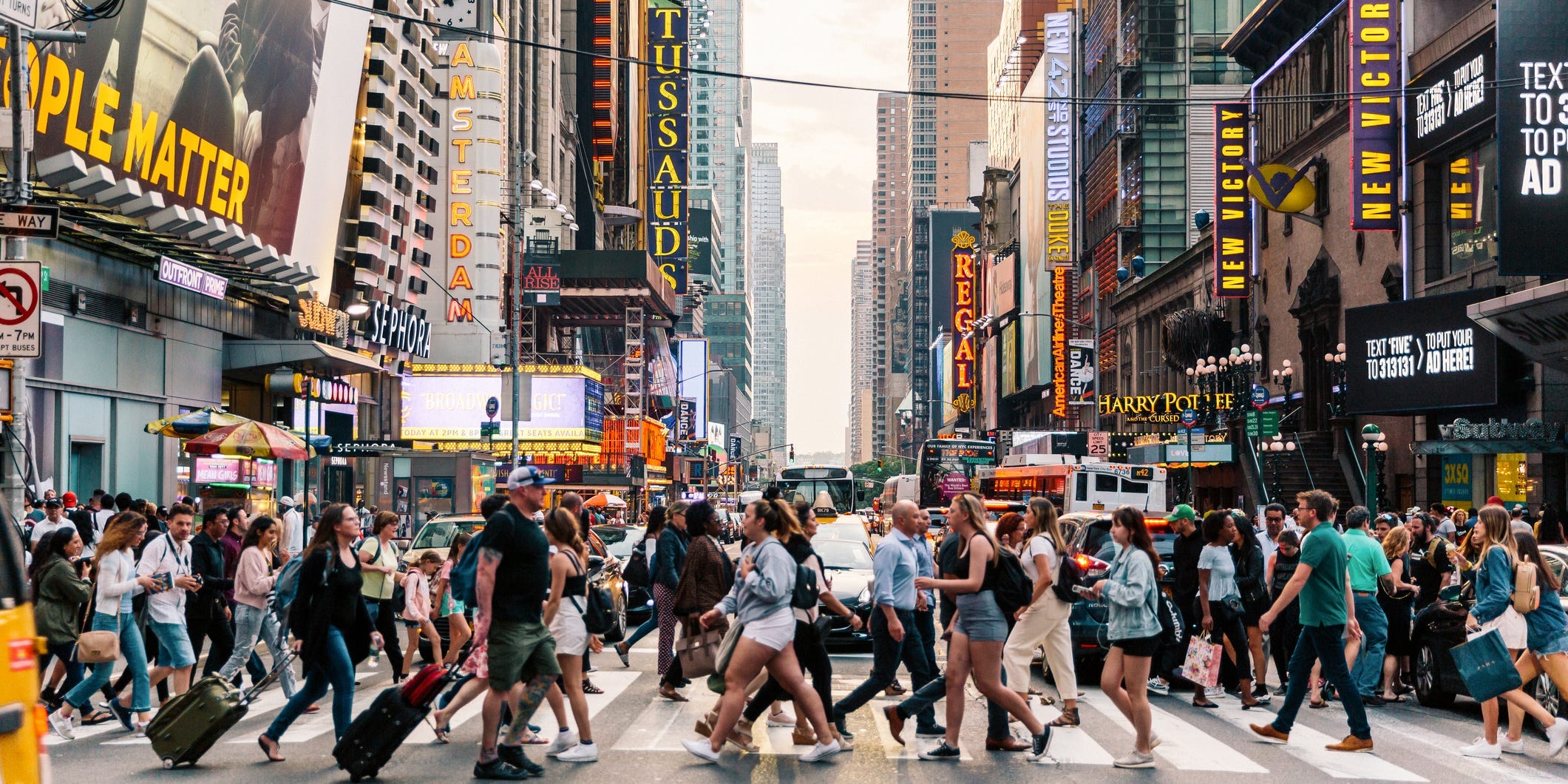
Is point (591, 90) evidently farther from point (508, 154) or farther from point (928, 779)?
point (928, 779)

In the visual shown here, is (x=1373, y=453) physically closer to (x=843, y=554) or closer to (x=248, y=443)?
(x=843, y=554)

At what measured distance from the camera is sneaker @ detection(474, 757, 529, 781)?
9805 mm

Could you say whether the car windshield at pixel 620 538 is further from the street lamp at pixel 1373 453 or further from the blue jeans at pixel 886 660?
the street lamp at pixel 1373 453

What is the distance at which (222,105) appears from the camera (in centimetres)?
3147

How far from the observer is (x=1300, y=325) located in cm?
5097

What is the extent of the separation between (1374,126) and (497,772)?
124 feet

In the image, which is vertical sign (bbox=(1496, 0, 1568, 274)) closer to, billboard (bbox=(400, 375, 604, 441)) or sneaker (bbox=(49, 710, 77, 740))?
sneaker (bbox=(49, 710, 77, 740))

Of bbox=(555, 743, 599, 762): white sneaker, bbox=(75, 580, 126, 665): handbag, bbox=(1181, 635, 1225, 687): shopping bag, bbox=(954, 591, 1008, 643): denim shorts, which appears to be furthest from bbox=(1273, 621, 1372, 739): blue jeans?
bbox=(75, 580, 126, 665): handbag

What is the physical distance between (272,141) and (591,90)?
67399 mm

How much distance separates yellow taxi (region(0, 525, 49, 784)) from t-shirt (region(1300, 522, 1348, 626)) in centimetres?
849

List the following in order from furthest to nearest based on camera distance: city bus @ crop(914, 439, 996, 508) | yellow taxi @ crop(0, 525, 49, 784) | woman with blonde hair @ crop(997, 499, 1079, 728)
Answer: city bus @ crop(914, 439, 996, 508) → woman with blonde hair @ crop(997, 499, 1079, 728) → yellow taxi @ crop(0, 525, 49, 784)

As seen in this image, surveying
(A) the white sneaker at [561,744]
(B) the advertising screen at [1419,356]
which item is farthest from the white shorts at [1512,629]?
(B) the advertising screen at [1419,356]

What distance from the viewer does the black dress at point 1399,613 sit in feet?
47.2

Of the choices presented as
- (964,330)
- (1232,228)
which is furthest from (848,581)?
(964,330)
